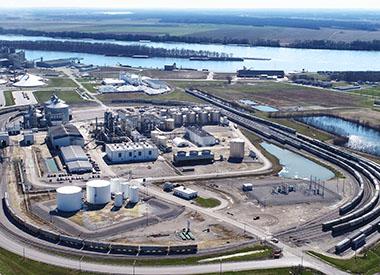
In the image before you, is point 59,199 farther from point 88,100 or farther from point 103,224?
point 88,100

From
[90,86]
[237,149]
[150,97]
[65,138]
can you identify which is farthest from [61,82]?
[237,149]

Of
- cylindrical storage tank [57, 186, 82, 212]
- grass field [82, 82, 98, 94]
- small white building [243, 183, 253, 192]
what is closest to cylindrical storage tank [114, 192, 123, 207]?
cylindrical storage tank [57, 186, 82, 212]

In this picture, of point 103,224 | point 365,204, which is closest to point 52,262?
point 103,224

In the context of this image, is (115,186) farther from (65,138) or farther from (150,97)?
(150,97)

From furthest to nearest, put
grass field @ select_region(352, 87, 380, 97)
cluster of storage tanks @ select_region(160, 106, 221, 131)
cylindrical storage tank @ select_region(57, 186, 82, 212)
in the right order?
grass field @ select_region(352, 87, 380, 97) < cluster of storage tanks @ select_region(160, 106, 221, 131) < cylindrical storage tank @ select_region(57, 186, 82, 212)

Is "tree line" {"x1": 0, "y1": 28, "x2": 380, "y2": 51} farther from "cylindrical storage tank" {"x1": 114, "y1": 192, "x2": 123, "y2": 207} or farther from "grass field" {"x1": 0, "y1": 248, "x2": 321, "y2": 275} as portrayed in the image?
"grass field" {"x1": 0, "y1": 248, "x2": 321, "y2": 275}

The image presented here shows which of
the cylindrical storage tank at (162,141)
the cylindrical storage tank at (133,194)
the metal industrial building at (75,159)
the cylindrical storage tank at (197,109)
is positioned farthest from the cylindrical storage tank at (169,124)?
the cylindrical storage tank at (133,194)
